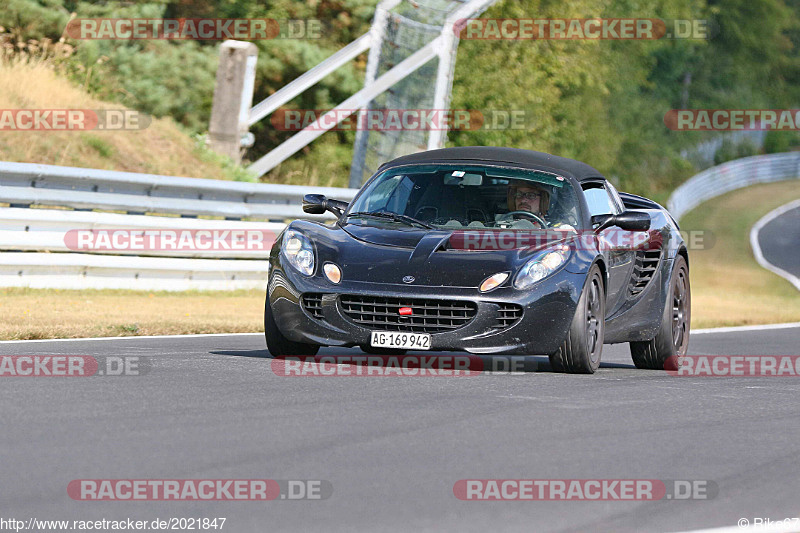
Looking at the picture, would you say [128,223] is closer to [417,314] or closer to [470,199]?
[470,199]

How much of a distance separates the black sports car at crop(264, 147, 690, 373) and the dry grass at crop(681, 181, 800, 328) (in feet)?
24.2

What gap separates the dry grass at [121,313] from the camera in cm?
Answer: 1123

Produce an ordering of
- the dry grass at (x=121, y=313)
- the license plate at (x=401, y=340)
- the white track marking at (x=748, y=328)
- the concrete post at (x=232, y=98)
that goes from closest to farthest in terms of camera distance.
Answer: the license plate at (x=401, y=340), the dry grass at (x=121, y=313), the white track marking at (x=748, y=328), the concrete post at (x=232, y=98)

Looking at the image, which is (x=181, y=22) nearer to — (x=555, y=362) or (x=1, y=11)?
(x=1, y=11)

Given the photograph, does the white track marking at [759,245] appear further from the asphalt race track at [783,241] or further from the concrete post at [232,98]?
the concrete post at [232,98]

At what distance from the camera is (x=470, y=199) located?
9953mm

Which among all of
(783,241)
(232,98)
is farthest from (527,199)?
(783,241)

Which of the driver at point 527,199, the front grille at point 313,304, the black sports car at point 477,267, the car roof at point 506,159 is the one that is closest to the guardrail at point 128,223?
the black sports car at point 477,267

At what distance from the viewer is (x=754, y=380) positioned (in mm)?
9570

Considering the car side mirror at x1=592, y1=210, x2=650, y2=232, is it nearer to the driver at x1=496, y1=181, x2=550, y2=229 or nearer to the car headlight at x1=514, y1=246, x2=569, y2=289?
the driver at x1=496, y1=181, x2=550, y2=229

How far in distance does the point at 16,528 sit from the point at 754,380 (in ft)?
20.7

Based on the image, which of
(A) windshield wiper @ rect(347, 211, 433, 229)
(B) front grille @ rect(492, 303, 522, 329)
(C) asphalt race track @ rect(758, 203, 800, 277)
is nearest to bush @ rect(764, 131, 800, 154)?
(C) asphalt race track @ rect(758, 203, 800, 277)

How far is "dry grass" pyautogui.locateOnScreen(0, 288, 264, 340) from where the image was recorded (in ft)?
36.9

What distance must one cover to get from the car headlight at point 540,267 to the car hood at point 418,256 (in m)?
0.06
